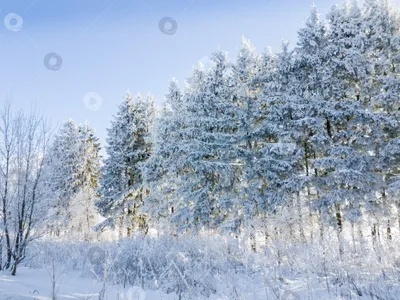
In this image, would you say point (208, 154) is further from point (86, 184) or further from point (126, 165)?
point (86, 184)

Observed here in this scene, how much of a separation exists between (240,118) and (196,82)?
12.3 feet

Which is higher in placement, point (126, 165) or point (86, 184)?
point (126, 165)

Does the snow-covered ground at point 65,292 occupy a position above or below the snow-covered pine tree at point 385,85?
below

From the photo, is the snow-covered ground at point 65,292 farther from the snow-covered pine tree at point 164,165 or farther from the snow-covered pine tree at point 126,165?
the snow-covered pine tree at point 126,165

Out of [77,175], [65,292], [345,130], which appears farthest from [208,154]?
[77,175]

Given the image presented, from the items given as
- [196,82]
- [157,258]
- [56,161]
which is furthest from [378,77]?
[56,161]

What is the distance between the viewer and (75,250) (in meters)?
9.28

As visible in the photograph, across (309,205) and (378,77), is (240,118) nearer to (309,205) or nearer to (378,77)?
(309,205)

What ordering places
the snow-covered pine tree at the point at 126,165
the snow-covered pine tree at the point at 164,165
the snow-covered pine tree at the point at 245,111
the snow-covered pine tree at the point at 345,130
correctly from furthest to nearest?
the snow-covered pine tree at the point at 126,165 → the snow-covered pine tree at the point at 164,165 → the snow-covered pine tree at the point at 245,111 → the snow-covered pine tree at the point at 345,130

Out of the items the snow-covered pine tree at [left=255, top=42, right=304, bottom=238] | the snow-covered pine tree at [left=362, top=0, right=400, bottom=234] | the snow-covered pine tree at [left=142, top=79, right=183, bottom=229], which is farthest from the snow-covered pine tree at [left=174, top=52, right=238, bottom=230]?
the snow-covered pine tree at [left=362, top=0, right=400, bottom=234]

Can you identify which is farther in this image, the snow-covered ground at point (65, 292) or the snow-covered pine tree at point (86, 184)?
the snow-covered pine tree at point (86, 184)

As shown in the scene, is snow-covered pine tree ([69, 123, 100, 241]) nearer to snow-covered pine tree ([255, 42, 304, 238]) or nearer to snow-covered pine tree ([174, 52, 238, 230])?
snow-covered pine tree ([174, 52, 238, 230])

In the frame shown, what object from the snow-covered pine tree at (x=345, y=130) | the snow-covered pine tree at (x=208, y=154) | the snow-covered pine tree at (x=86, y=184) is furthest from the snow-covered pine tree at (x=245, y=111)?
the snow-covered pine tree at (x=86, y=184)

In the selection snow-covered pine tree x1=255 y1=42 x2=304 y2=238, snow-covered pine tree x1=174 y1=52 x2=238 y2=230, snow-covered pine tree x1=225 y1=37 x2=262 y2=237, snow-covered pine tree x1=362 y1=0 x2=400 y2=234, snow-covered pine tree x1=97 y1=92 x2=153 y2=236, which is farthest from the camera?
snow-covered pine tree x1=97 y1=92 x2=153 y2=236
